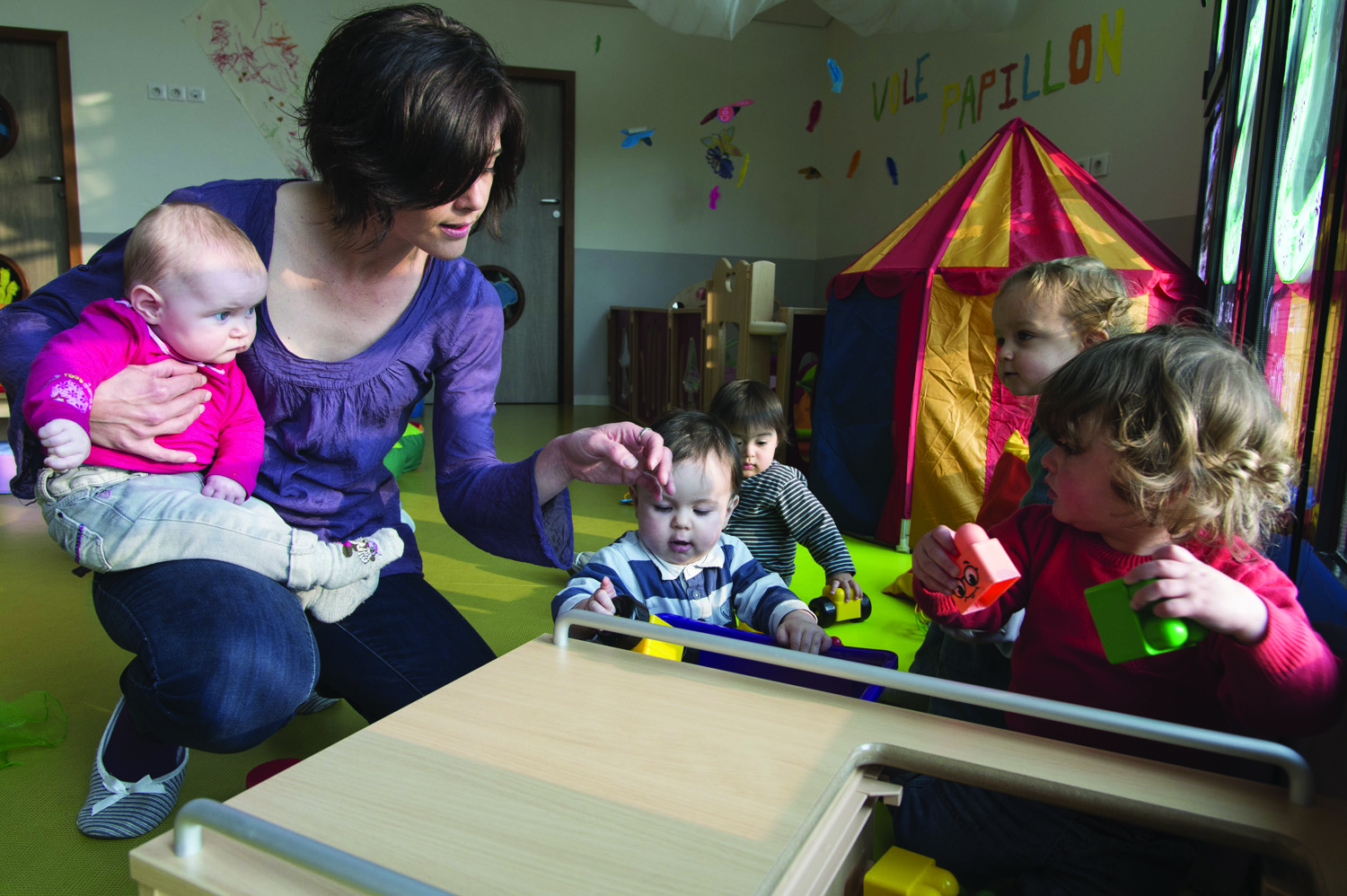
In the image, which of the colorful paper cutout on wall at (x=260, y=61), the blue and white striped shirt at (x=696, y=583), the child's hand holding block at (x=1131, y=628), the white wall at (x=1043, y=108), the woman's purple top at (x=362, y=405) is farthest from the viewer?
the colorful paper cutout on wall at (x=260, y=61)

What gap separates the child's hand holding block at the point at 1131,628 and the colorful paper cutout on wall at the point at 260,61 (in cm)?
536

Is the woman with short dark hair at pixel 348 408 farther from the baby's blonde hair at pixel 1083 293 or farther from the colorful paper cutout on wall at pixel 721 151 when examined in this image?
the colorful paper cutout on wall at pixel 721 151

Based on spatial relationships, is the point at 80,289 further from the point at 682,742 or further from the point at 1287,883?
the point at 1287,883

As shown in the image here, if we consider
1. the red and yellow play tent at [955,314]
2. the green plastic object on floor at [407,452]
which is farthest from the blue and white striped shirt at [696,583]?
the green plastic object on floor at [407,452]

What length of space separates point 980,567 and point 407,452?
9.81 feet

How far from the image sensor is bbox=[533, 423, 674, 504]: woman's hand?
1.02m

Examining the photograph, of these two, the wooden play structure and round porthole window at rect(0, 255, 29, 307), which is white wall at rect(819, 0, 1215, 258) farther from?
round porthole window at rect(0, 255, 29, 307)

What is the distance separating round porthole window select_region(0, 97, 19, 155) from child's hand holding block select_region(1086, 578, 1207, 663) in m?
6.28

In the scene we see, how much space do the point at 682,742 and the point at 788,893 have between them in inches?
6.7

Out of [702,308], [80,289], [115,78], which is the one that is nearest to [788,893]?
[80,289]

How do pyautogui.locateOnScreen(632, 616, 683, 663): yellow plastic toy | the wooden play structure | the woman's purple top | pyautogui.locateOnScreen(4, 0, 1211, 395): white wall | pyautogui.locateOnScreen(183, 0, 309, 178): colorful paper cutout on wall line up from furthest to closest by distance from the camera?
pyautogui.locateOnScreen(183, 0, 309, 178): colorful paper cutout on wall, pyautogui.locateOnScreen(4, 0, 1211, 395): white wall, the wooden play structure, the woman's purple top, pyautogui.locateOnScreen(632, 616, 683, 663): yellow plastic toy

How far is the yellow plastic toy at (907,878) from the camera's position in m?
0.68

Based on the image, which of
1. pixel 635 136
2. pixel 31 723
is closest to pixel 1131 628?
pixel 31 723

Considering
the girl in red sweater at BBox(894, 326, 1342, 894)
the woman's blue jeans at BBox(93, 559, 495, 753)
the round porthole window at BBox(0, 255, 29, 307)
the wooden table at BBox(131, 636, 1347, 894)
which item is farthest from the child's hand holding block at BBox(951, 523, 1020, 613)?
the round porthole window at BBox(0, 255, 29, 307)
